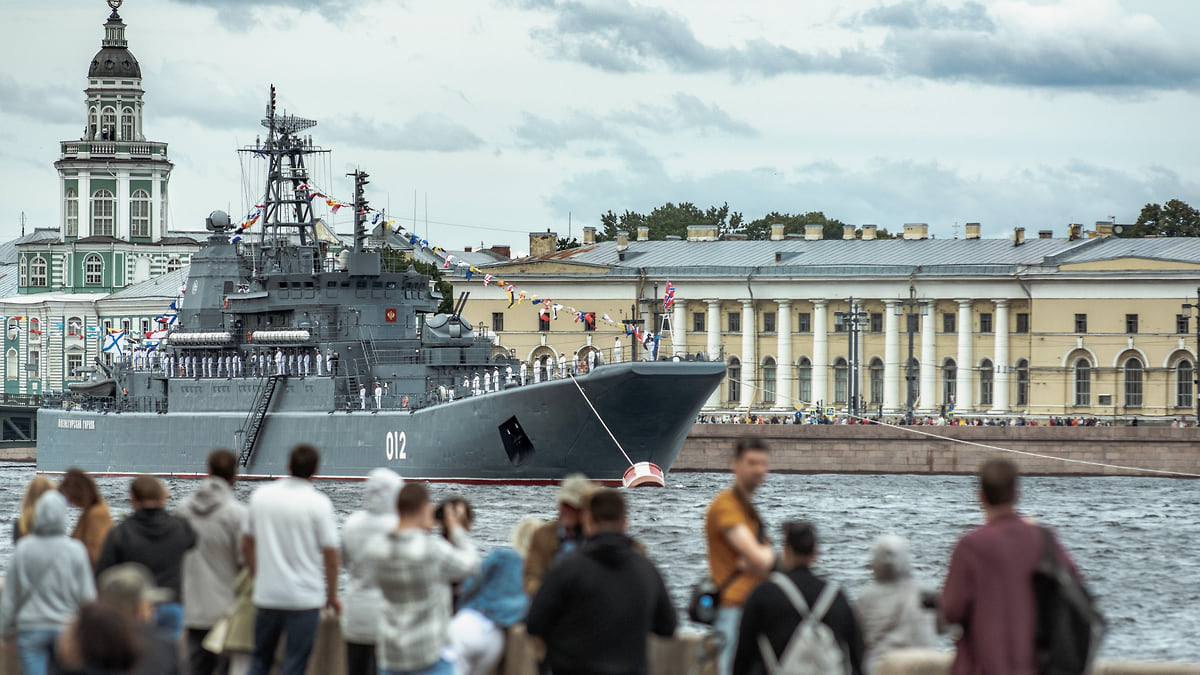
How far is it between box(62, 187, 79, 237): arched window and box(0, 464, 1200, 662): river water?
44217mm

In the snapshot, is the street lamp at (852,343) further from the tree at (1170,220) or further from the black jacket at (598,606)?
the black jacket at (598,606)

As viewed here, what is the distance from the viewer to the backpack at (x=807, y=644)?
9328 mm

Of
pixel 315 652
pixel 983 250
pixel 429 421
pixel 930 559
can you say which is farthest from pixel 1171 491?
pixel 315 652

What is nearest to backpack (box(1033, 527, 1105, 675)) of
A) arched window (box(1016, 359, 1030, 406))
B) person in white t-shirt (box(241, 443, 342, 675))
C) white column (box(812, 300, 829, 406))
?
person in white t-shirt (box(241, 443, 342, 675))

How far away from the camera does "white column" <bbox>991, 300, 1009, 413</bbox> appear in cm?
8625

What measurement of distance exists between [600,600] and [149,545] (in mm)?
2801

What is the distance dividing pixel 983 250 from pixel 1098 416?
11.1m

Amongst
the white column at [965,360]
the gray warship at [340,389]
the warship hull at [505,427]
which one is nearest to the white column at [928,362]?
the white column at [965,360]

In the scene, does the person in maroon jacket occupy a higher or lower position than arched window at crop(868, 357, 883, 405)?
lower

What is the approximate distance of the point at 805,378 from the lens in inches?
3580

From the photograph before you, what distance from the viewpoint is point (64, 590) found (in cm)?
1072

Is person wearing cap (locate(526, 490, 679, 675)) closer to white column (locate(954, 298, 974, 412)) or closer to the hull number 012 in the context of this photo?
the hull number 012

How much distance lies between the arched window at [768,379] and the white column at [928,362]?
6671mm

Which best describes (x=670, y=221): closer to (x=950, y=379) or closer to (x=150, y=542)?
(x=950, y=379)
